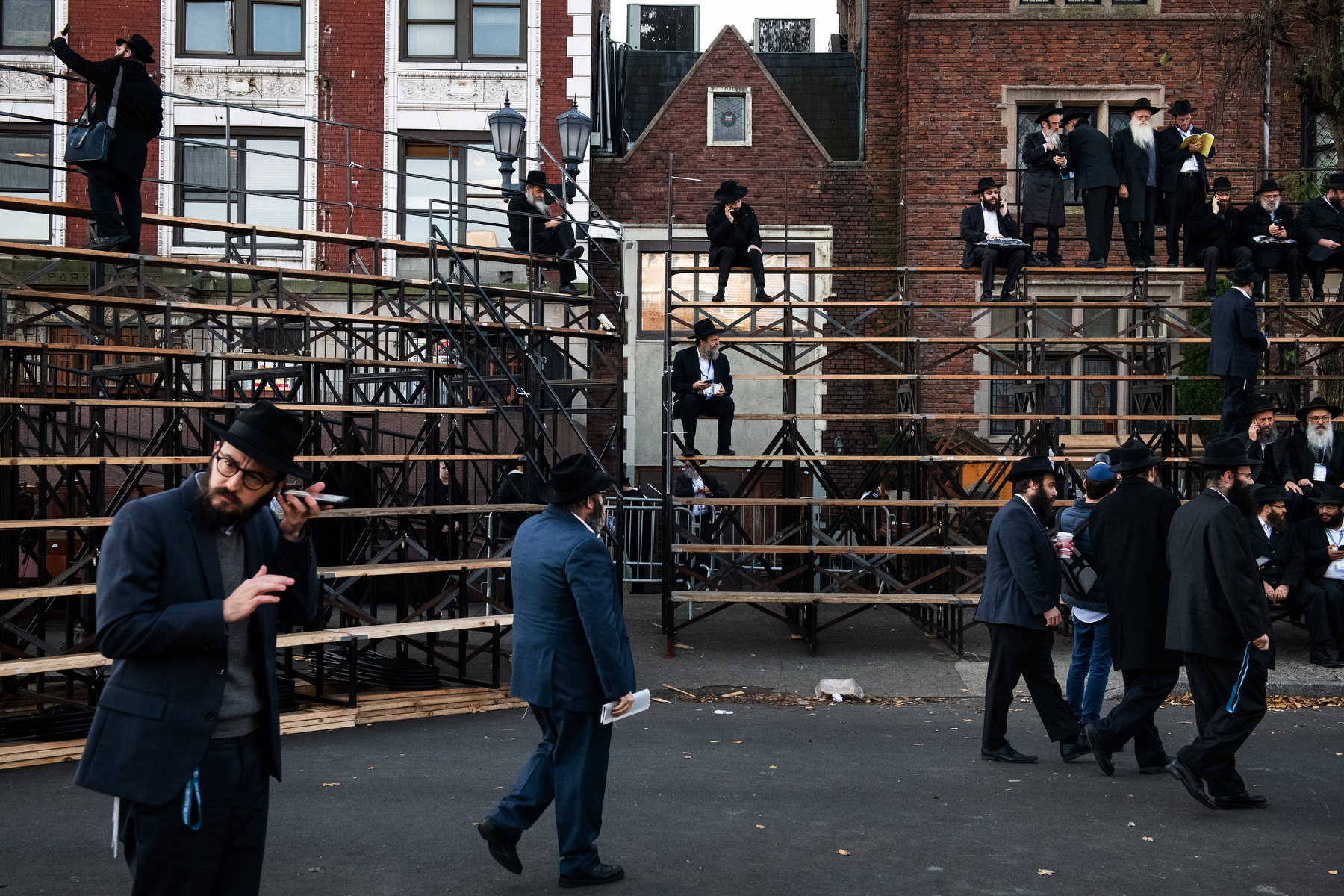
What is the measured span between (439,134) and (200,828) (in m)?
19.6

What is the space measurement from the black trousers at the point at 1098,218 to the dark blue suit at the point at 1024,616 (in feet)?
26.0

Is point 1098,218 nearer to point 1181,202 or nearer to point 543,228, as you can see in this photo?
point 1181,202

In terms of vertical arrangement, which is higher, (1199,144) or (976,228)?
(1199,144)

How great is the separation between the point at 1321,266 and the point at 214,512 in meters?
14.4

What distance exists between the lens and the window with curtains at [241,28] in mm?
21531

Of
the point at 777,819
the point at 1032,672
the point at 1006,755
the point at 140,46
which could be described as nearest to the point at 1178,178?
the point at 1032,672

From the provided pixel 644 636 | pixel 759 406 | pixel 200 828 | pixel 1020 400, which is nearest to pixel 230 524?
pixel 200 828

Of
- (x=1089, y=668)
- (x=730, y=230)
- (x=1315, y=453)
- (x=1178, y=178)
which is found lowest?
(x=1089, y=668)

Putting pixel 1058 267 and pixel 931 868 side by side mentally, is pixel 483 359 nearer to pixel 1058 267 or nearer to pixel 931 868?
pixel 1058 267

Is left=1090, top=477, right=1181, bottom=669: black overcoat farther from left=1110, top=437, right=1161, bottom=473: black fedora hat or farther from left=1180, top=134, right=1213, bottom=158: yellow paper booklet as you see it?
left=1180, top=134, right=1213, bottom=158: yellow paper booklet

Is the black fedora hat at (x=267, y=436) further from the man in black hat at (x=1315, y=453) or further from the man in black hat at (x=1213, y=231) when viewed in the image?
the man in black hat at (x=1213, y=231)

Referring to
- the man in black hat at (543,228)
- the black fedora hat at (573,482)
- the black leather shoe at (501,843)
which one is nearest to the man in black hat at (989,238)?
the man in black hat at (543,228)

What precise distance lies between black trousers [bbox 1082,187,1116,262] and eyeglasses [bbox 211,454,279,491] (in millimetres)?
13055

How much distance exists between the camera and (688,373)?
13.7 m
